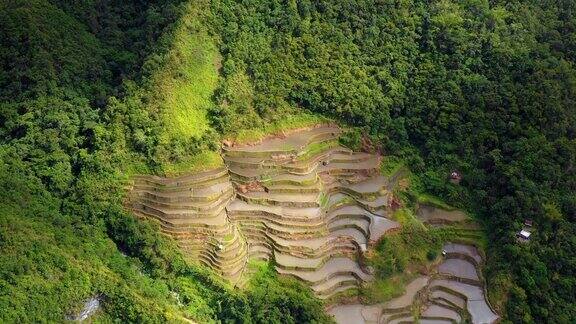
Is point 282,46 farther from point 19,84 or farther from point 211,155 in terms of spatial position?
point 19,84

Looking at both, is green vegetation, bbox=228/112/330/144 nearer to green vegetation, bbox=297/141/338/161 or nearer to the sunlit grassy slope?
green vegetation, bbox=297/141/338/161

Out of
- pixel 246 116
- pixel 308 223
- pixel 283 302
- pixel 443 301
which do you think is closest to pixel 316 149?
pixel 246 116

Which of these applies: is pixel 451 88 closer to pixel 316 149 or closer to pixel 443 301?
pixel 316 149

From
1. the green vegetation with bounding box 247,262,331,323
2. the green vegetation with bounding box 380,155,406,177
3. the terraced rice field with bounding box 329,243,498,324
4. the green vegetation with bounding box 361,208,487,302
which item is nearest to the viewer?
the green vegetation with bounding box 247,262,331,323

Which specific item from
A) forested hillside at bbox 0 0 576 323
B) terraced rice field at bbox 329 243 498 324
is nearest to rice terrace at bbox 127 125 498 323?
terraced rice field at bbox 329 243 498 324

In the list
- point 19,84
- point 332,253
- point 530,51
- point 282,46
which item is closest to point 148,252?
point 332,253
